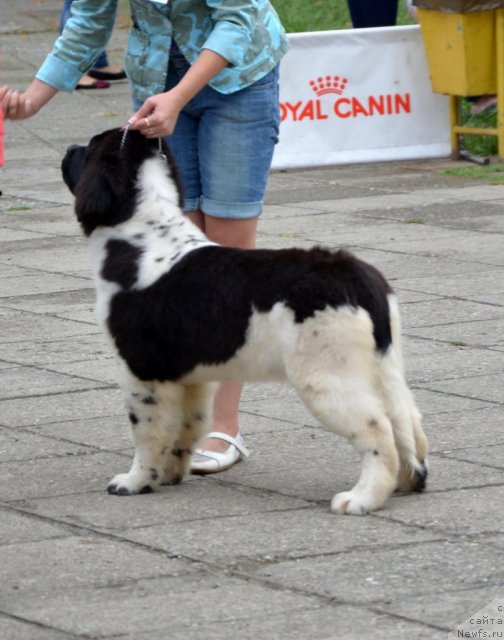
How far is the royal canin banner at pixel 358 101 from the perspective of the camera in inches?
434

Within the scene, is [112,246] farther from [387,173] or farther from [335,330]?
[387,173]

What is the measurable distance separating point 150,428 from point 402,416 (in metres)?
0.84

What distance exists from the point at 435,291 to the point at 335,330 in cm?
324

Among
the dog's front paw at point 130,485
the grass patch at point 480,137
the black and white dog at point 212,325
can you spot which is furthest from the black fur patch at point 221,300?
the grass patch at point 480,137

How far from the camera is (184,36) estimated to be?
4.93 m

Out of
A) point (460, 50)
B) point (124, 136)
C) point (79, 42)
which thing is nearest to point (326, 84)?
point (460, 50)

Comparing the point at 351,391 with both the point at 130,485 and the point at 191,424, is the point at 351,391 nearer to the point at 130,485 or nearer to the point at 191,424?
the point at 191,424

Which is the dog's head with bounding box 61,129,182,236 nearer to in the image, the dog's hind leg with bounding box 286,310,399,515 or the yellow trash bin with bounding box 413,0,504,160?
the dog's hind leg with bounding box 286,310,399,515

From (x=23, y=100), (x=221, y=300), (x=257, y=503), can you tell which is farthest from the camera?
(x=23, y=100)

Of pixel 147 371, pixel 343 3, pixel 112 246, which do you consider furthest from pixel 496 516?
pixel 343 3

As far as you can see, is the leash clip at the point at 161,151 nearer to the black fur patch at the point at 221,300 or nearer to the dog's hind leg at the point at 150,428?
the black fur patch at the point at 221,300

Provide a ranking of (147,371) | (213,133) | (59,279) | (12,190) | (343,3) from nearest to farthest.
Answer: (147,371) → (213,133) → (59,279) → (12,190) → (343,3)

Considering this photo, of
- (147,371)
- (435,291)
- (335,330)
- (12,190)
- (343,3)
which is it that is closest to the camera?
(335,330)

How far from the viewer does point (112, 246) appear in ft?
15.5
